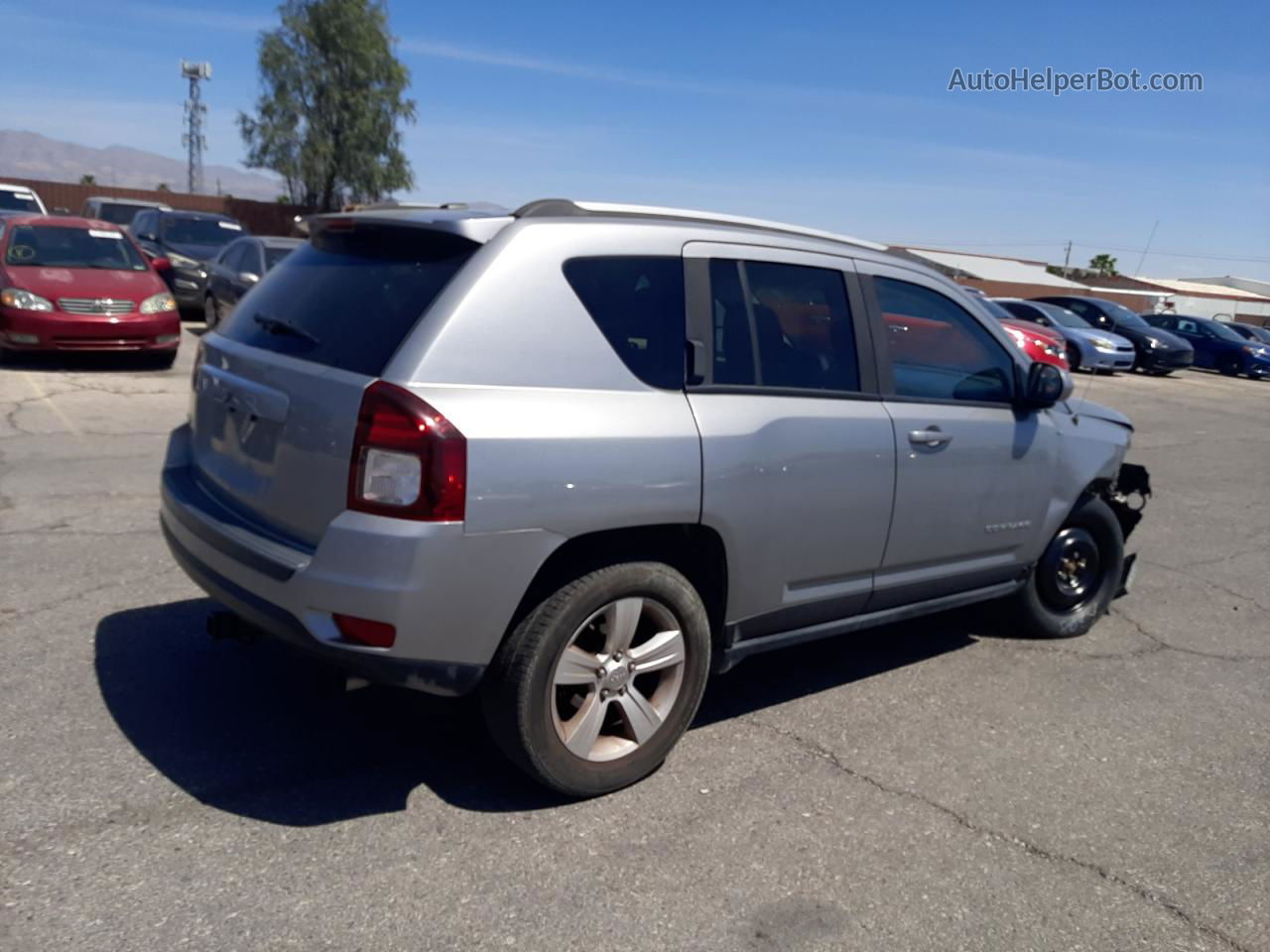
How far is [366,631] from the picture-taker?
10.3ft

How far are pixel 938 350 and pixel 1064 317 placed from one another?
840 inches

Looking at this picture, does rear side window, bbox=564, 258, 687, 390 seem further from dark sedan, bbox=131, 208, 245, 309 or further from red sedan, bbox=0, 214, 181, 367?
dark sedan, bbox=131, 208, 245, 309

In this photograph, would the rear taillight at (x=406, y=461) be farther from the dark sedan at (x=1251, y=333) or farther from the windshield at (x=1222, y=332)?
the dark sedan at (x=1251, y=333)

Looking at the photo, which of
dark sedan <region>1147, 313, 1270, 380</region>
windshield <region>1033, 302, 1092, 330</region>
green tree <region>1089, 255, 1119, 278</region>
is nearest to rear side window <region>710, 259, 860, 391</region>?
windshield <region>1033, 302, 1092, 330</region>

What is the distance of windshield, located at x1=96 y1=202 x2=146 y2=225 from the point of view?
21578 millimetres

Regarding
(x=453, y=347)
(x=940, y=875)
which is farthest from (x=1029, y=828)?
(x=453, y=347)

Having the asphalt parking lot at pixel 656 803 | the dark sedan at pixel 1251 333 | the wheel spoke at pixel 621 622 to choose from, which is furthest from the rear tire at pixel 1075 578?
the dark sedan at pixel 1251 333

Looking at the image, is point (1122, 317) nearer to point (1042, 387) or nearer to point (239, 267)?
point (239, 267)

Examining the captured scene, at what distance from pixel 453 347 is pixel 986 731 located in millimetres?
2644

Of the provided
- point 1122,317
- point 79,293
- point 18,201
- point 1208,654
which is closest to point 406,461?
point 1208,654

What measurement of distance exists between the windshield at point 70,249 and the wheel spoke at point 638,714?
34.9ft

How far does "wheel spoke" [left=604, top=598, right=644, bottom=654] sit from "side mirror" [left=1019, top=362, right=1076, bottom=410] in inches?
88.5

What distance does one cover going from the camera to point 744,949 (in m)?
2.88

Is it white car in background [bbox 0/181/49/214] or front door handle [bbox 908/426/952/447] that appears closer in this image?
front door handle [bbox 908/426/952/447]
